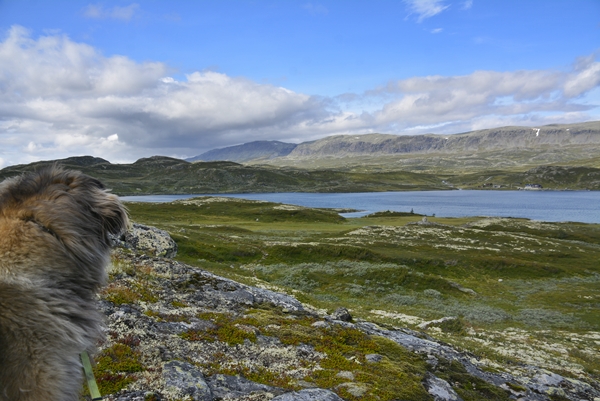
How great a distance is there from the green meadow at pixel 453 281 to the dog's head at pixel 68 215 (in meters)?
14.2

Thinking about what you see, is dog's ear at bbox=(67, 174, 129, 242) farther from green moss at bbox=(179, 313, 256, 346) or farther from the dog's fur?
green moss at bbox=(179, 313, 256, 346)

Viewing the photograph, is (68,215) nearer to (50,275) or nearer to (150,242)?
(50,275)

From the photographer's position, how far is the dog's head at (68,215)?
321cm

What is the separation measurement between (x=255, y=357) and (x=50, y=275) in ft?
20.7

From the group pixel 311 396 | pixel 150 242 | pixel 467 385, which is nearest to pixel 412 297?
pixel 150 242

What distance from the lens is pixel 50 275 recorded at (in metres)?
3.24

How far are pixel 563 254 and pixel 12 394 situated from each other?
249ft

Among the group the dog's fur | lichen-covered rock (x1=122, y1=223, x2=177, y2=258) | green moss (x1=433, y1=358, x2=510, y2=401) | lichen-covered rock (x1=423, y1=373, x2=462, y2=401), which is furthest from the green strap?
lichen-covered rock (x1=122, y1=223, x2=177, y2=258)

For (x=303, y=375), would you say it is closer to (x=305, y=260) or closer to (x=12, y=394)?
(x=12, y=394)

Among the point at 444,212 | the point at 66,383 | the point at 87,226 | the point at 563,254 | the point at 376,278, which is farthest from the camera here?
the point at 444,212

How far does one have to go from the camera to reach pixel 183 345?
8391 mm

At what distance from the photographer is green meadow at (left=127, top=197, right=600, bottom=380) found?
2403cm

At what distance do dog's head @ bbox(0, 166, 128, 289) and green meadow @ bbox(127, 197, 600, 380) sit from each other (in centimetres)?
1421

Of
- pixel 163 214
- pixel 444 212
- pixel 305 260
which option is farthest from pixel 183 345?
pixel 444 212
